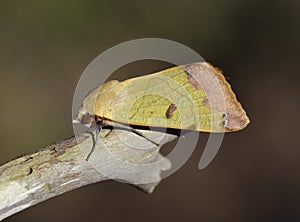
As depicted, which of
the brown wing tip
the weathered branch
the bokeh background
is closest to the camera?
the weathered branch

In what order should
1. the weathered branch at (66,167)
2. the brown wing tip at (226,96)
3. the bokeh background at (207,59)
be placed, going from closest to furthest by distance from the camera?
the weathered branch at (66,167) → the brown wing tip at (226,96) → the bokeh background at (207,59)

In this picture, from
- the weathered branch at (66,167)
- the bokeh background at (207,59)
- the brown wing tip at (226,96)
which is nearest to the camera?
the weathered branch at (66,167)

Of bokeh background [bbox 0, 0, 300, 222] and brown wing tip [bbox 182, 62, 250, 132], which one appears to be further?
bokeh background [bbox 0, 0, 300, 222]

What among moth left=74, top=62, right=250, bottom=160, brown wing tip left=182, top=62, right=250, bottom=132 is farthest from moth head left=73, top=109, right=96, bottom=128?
brown wing tip left=182, top=62, right=250, bottom=132

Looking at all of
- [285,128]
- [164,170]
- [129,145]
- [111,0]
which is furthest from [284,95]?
[129,145]

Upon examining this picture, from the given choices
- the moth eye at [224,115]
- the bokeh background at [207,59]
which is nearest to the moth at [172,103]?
the moth eye at [224,115]

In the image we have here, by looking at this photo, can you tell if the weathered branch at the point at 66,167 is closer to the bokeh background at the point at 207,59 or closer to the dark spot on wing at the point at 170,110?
the dark spot on wing at the point at 170,110

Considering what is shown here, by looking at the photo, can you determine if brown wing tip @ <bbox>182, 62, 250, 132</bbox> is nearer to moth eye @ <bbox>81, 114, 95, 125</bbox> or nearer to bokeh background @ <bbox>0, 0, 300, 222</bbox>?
moth eye @ <bbox>81, 114, 95, 125</bbox>

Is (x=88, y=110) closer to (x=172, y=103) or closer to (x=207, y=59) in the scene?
(x=172, y=103)
